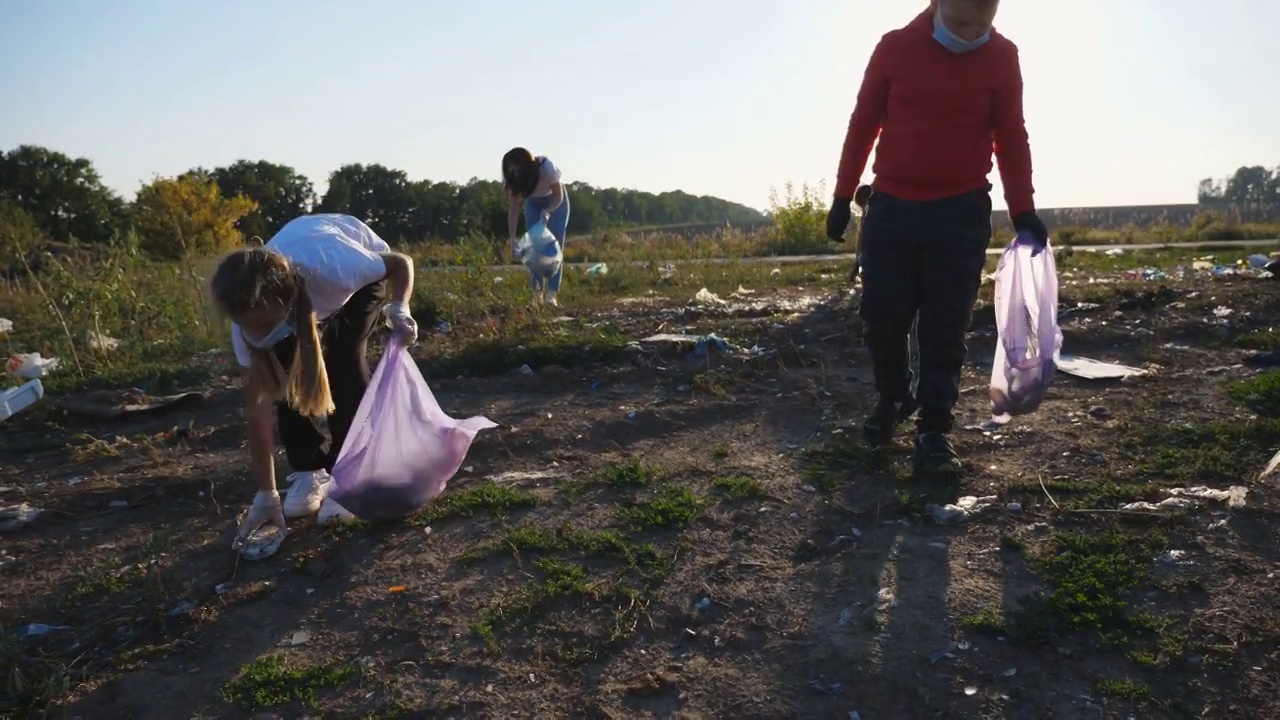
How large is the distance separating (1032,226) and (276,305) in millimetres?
2415

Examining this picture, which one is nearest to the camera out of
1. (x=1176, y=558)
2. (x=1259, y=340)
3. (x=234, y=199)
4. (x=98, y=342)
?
(x=1176, y=558)

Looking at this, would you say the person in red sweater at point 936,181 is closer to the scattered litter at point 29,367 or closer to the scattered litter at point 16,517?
the scattered litter at point 16,517

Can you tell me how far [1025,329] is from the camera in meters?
3.18

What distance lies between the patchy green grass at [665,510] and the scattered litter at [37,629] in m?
1.54

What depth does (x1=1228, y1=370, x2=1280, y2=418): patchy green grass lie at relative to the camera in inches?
138

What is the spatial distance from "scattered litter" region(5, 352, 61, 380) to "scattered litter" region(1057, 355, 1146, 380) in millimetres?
5580

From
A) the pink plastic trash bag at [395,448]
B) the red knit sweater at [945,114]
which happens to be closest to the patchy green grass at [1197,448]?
the red knit sweater at [945,114]

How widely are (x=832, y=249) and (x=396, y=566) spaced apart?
43.8 ft

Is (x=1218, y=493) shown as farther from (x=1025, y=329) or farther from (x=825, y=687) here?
(x=825, y=687)

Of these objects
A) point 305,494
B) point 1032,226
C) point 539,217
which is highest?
point 539,217

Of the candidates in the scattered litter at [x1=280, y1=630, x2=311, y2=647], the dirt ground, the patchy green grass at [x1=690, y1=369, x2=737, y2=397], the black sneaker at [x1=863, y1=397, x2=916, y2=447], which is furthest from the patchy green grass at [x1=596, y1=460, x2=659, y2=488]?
the scattered litter at [x1=280, y1=630, x2=311, y2=647]

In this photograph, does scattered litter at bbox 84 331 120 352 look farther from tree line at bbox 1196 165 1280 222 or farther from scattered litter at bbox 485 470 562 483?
tree line at bbox 1196 165 1280 222

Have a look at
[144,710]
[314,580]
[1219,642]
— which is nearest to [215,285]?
[314,580]

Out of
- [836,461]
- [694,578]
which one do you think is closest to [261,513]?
[694,578]
